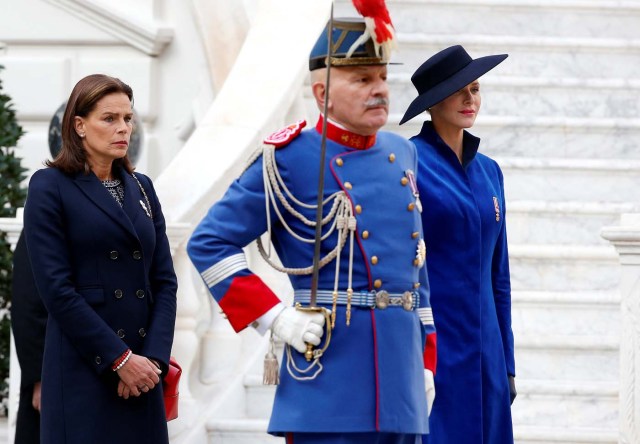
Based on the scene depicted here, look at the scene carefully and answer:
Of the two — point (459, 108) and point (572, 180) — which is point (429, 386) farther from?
point (572, 180)

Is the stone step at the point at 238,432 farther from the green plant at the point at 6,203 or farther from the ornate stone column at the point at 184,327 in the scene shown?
the green plant at the point at 6,203

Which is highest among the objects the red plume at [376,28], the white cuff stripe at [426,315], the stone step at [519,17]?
the stone step at [519,17]

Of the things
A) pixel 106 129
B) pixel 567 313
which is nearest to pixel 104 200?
pixel 106 129

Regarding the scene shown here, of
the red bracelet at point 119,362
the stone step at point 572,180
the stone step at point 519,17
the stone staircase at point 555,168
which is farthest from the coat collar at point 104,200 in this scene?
the stone step at point 519,17

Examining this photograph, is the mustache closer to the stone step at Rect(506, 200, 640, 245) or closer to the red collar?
the red collar

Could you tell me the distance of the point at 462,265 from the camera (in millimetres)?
4637

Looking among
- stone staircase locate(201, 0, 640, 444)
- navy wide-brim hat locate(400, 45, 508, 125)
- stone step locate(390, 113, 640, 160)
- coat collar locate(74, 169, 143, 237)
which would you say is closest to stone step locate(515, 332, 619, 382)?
stone staircase locate(201, 0, 640, 444)

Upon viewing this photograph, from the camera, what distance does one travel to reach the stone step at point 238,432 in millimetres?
6023

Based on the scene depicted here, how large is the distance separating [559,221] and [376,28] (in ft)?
10.9

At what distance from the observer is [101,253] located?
4336 mm

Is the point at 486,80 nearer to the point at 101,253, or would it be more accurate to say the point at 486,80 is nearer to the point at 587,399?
the point at 587,399

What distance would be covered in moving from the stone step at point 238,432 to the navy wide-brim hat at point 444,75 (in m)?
1.68

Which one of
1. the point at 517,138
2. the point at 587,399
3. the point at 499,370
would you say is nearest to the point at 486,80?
the point at 517,138

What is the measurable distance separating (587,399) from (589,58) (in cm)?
237
